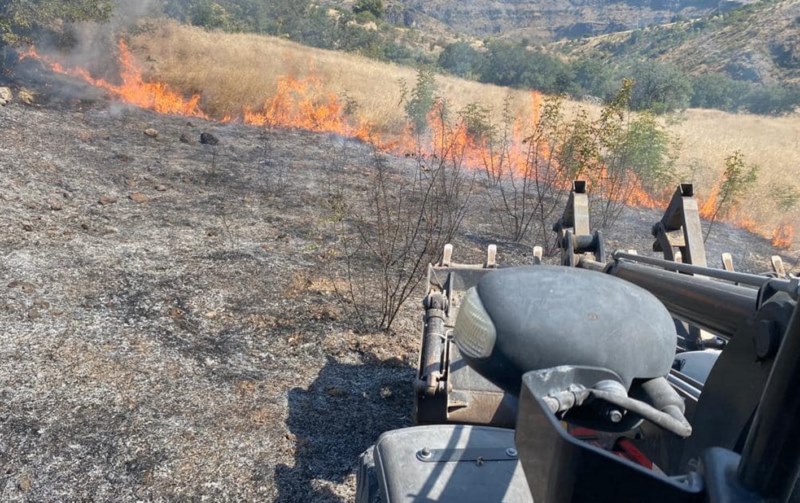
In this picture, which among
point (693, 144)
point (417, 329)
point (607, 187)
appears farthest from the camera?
point (693, 144)

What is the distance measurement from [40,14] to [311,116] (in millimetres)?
7623

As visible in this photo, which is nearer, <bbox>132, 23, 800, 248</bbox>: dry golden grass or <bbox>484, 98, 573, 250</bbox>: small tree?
<bbox>484, 98, 573, 250</bbox>: small tree

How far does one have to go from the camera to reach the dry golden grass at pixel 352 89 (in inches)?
692

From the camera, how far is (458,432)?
190 centimetres

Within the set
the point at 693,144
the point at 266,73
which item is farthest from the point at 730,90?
the point at 266,73

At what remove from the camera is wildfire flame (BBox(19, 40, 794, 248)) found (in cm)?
1566

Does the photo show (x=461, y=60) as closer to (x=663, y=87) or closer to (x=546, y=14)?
(x=663, y=87)

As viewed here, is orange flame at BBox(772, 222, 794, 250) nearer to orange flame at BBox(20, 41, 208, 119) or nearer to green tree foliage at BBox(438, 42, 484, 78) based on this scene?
orange flame at BBox(20, 41, 208, 119)

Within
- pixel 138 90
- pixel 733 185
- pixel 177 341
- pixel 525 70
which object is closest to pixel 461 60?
pixel 525 70

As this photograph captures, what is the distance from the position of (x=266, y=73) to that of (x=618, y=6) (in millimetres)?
83157

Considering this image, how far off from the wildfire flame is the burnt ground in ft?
17.3

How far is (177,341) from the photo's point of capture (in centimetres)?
532

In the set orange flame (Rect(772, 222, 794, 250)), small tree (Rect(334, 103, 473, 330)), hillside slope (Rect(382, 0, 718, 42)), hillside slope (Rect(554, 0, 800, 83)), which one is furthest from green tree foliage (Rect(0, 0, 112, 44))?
hillside slope (Rect(382, 0, 718, 42))

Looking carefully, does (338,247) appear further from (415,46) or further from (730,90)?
(415,46)
